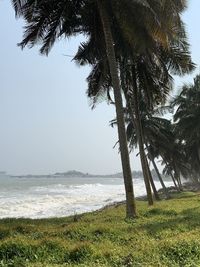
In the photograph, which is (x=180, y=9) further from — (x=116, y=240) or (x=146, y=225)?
(x=116, y=240)

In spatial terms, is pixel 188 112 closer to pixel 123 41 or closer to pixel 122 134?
pixel 123 41

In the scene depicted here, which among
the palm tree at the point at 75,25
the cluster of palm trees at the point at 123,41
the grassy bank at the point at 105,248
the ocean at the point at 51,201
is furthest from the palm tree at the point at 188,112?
the grassy bank at the point at 105,248

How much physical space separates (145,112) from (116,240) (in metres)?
26.1

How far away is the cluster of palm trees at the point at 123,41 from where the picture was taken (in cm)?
1420

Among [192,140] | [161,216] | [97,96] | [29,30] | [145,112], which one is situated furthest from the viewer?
[192,140]

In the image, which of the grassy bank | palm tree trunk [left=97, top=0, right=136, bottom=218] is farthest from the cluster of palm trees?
the grassy bank

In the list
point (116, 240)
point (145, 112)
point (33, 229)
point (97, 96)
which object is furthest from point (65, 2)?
point (145, 112)

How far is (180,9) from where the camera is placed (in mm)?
14758

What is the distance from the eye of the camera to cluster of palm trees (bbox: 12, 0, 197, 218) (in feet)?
46.6

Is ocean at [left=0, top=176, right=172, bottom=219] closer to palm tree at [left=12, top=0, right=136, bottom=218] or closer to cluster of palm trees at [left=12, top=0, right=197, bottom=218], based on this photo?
cluster of palm trees at [left=12, top=0, right=197, bottom=218]

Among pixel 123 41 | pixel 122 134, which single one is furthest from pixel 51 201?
pixel 122 134

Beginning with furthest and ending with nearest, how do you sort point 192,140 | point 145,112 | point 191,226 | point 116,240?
point 192,140 < point 145,112 < point 191,226 < point 116,240

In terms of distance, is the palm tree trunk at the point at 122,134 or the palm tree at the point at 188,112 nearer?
the palm tree trunk at the point at 122,134

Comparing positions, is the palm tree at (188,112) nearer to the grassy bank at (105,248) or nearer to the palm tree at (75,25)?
the palm tree at (75,25)
